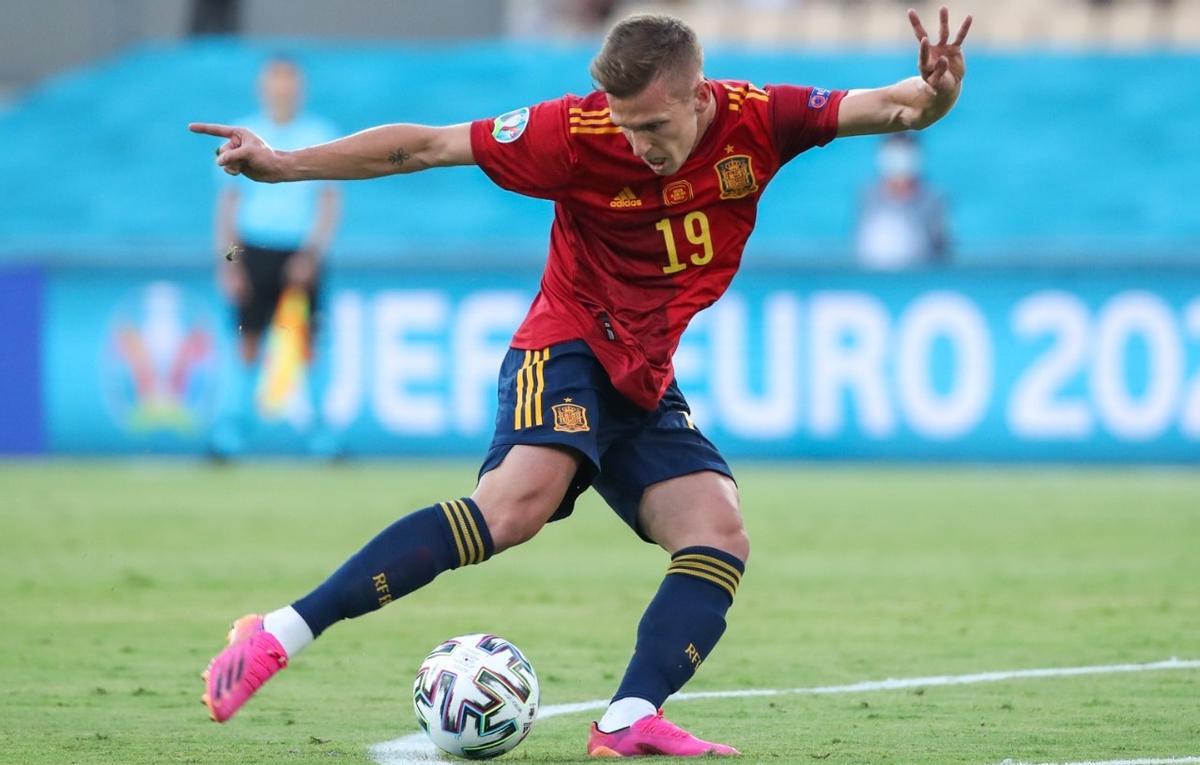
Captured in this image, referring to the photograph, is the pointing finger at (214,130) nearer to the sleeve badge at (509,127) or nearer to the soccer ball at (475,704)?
the sleeve badge at (509,127)

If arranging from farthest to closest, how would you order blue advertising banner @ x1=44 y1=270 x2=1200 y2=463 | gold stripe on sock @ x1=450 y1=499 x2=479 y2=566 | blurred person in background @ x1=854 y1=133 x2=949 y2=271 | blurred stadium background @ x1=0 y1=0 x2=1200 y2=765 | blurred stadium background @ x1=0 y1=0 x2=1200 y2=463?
blurred person in background @ x1=854 y1=133 x2=949 y2=271 → blurred stadium background @ x1=0 y1=0 x2=1200 y2=463 → blue advertising banner @ x1=44 y1=270 x2=1200 y2=463 → blurred stadium background @ x1=0 y1=0 x2=1200 y2=765 → gold stripe on sock @ x1=450 y1=499 x2=479 y2=566

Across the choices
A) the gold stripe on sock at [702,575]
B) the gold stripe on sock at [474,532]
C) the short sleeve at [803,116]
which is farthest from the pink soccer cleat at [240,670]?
the short sleeve at [803,116]

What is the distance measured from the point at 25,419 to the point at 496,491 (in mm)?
10888

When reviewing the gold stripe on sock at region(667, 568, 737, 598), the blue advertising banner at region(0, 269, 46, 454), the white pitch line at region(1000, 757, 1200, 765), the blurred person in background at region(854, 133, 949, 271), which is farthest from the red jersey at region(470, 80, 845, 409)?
the blue advertising banner at region(0, 269, 46, 454)

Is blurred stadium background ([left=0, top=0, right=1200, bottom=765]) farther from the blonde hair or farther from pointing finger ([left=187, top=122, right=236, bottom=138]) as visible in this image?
the blonde hair

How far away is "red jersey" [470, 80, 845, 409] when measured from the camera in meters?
5.16

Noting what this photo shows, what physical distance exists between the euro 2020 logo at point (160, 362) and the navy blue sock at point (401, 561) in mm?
10301

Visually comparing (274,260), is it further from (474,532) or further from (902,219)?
(474,532)

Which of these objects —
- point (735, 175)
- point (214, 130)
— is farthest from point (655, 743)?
point (214, 130)

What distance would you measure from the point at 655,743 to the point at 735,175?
146 centimetres

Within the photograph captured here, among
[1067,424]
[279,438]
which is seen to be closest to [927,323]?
Result: [1067,424]

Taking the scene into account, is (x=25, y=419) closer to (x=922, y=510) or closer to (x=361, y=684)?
(x=922, y=510)

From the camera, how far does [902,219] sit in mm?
15758

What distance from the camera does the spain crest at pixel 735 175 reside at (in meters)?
5.26
